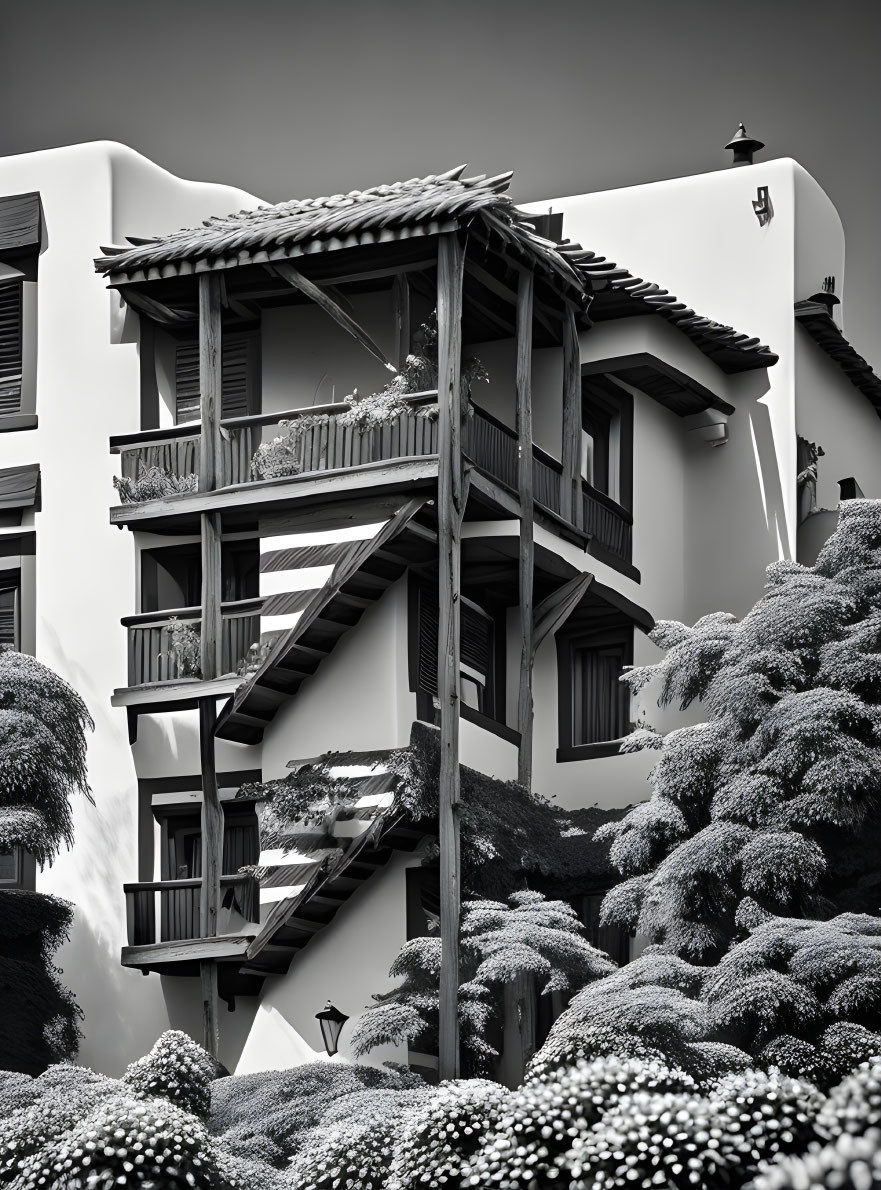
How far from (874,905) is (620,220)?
42.0 ft

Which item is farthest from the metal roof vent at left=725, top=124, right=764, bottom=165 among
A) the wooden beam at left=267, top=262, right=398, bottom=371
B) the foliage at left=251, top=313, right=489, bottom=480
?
the wooden beam at left=267, top=262, right=398, bottom=371

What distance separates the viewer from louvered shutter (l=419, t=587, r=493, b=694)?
25.7m

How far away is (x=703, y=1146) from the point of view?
14.9 m

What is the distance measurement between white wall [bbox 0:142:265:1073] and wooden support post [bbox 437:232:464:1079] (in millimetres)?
4587

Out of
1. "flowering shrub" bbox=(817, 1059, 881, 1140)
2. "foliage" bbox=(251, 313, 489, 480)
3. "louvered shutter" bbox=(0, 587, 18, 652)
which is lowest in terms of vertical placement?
"flowering shrub" bbox=(817, 1059, 881, 1140)

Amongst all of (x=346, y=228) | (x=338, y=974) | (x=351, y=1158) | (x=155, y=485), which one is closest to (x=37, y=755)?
(x=155, y=485)

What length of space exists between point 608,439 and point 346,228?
607 centimetres

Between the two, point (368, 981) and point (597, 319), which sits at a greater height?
point (597, 319)

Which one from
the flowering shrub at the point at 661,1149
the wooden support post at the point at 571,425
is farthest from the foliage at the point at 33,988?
the flowering shrub at the point at 661,1149

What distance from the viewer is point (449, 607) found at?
24359mm

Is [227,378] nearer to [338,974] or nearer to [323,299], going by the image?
[323,299]

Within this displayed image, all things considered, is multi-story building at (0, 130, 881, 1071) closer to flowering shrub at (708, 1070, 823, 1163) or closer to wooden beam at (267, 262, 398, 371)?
wooden beam at (267, 262, 398, 371)

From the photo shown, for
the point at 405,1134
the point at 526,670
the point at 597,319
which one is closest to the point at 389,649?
the point at 526,670

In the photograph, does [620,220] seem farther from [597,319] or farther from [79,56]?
[79,56]
